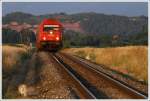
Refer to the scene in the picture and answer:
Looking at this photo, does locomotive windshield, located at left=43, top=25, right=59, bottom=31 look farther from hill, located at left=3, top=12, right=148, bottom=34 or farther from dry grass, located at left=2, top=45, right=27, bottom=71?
hill, located at left=3, top=12, right=148, bottom=34

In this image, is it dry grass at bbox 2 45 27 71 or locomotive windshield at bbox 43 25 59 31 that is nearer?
dry grass at bbox 2 45 27 71

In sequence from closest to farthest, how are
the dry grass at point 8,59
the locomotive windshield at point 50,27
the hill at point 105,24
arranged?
the dry grass at point 8,59
the locomotive windshield at point 50,27
the hill at point 105,24

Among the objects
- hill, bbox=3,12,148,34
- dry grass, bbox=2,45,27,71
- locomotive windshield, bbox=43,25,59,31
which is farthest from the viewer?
hill, bbox=3,12,148,34

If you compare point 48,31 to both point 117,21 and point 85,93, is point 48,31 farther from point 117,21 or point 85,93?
point 117,21

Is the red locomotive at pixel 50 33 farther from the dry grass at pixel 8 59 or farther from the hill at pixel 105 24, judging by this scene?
the hill at pixel 105 24

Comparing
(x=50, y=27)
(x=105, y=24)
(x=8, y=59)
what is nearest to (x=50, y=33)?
(x=50, y=27)

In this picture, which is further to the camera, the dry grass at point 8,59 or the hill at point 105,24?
the hill at point 105,24

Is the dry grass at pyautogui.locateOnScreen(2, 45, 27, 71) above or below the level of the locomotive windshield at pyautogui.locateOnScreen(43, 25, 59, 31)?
below

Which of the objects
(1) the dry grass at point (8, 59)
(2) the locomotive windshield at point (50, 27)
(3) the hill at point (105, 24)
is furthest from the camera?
(3) the hill at point (105, 24)

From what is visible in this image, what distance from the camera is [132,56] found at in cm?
2981

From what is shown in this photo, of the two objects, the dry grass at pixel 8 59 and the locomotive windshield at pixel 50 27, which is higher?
the locomotive windshield at pixel 50 27

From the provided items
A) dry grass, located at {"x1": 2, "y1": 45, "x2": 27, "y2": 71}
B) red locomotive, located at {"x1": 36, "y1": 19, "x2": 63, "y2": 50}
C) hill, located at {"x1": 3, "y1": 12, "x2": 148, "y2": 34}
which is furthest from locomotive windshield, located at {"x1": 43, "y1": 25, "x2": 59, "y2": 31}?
hill, located at {"x1": 3, "y1": 12, "x2": 148, "y2": 34}

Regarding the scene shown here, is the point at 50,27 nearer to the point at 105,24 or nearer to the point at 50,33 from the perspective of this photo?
the point at 50,33

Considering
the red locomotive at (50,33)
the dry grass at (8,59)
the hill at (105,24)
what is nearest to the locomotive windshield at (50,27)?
the red locomotive at (50,33)
